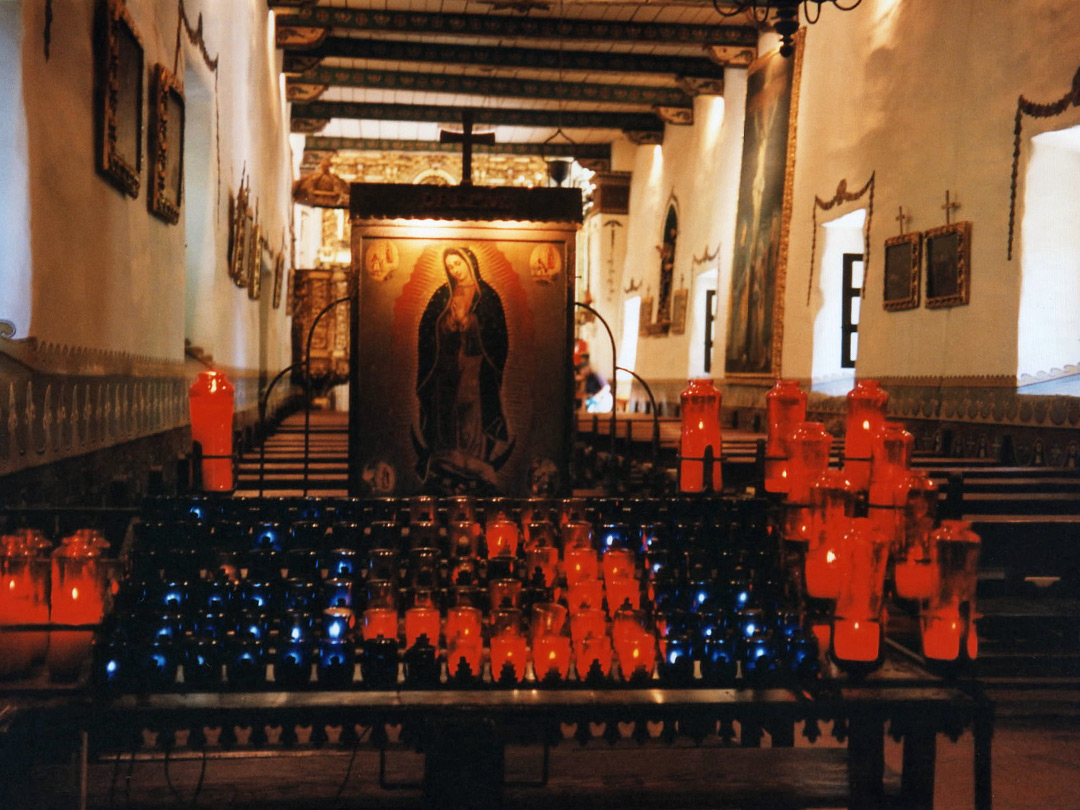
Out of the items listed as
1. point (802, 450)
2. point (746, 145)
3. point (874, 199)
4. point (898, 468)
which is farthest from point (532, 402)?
point (746, 145)

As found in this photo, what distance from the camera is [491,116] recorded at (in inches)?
677

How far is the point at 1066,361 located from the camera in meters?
7.00

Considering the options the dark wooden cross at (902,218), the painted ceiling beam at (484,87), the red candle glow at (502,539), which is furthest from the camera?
the painted ceiling beam at (484,87)

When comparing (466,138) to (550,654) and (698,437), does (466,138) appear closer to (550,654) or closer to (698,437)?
(698,437)

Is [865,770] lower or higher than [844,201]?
lower

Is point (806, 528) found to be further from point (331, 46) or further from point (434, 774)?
point (331, 46)

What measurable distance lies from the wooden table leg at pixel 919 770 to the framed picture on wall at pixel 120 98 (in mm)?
3849

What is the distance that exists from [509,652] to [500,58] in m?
12.8

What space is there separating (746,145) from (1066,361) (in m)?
6.94

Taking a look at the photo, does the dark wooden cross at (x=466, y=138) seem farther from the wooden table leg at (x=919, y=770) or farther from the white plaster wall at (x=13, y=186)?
the wooden table leg at (x=919, y=770)

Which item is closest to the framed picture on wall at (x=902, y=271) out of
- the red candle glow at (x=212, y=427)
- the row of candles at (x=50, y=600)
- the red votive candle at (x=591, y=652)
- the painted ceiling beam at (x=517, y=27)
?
the painted ceiling beam at (x=517, y=27)

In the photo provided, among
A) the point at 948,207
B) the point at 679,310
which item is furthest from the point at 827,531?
the point at 679,310

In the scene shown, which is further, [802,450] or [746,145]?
[746,145]

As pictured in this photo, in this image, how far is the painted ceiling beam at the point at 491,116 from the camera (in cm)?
1684
